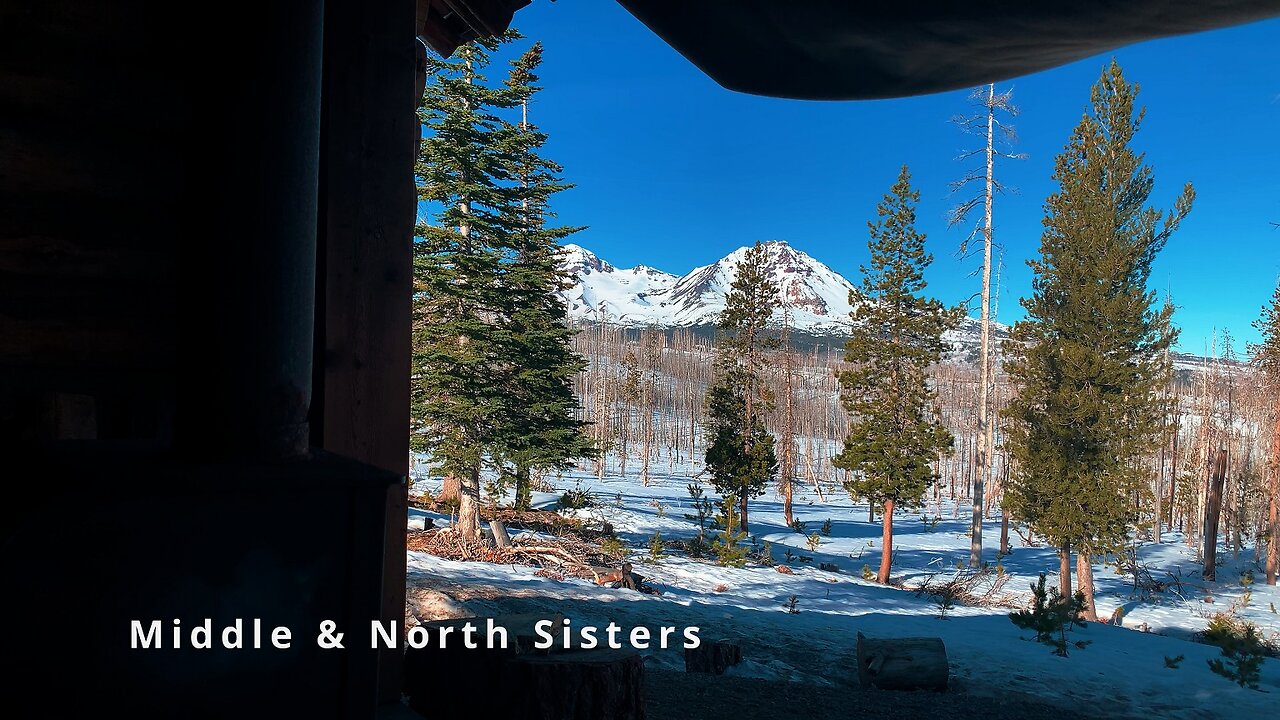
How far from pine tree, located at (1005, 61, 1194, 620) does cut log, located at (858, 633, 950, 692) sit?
645 inches

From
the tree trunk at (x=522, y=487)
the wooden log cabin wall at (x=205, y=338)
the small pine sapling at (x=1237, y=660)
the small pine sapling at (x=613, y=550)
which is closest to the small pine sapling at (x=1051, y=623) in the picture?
the small pine sapling at (x=1237, y=660)

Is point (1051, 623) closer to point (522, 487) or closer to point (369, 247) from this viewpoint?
point (369, 247)

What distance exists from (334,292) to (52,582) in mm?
965

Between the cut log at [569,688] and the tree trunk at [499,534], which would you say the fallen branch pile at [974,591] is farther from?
the cut log at [569,688]

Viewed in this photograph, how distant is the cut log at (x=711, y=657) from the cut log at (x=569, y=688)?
2697 millimetres

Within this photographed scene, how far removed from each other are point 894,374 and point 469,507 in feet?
48.1

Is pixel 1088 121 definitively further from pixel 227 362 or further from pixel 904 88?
pixel 227 362

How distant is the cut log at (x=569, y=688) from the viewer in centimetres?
204

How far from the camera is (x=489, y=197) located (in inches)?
571

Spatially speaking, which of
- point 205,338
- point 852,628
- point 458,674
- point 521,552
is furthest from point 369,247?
point 521,552

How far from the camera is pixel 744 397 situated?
26.0 meters

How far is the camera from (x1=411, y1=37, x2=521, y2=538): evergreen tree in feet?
44.8

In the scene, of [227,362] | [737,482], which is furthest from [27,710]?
[737,482]

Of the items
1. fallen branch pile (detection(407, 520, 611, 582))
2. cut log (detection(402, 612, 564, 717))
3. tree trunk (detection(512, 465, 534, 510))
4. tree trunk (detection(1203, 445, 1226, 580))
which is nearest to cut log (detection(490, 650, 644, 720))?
cut log (detection(402, 612, 564, 717))
